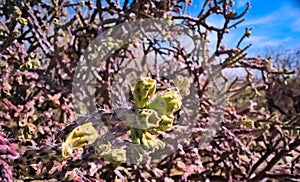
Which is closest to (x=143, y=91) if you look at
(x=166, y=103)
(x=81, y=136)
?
(x=166, y=103)

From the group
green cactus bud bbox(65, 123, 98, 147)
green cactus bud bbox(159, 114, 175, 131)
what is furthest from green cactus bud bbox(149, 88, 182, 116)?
green cactus bud bbox(65, 123, 98, 147)

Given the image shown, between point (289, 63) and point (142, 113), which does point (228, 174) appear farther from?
point (289, 63)

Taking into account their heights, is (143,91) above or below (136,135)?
above

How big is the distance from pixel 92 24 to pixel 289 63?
8130 mm

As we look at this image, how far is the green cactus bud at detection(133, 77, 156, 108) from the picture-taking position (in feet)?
3.01

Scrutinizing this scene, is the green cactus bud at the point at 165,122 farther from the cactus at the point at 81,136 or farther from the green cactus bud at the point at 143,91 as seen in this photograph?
the cactus at the point at 81,136

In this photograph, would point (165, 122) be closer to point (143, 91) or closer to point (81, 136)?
point (143, 91)

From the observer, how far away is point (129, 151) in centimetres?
112

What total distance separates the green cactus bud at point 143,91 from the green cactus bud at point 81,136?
5.1 inches

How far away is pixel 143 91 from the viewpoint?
920 millimetres

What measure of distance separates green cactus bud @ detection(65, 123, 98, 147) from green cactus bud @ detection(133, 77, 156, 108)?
0.43 ft

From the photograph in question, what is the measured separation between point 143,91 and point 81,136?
18 centimetres

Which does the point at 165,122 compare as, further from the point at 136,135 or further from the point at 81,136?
the point at 81,136

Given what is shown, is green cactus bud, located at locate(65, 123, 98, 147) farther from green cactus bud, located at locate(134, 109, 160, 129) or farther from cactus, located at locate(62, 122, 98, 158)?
green cactus bud, located at locate(134, 109, 160, 129)
